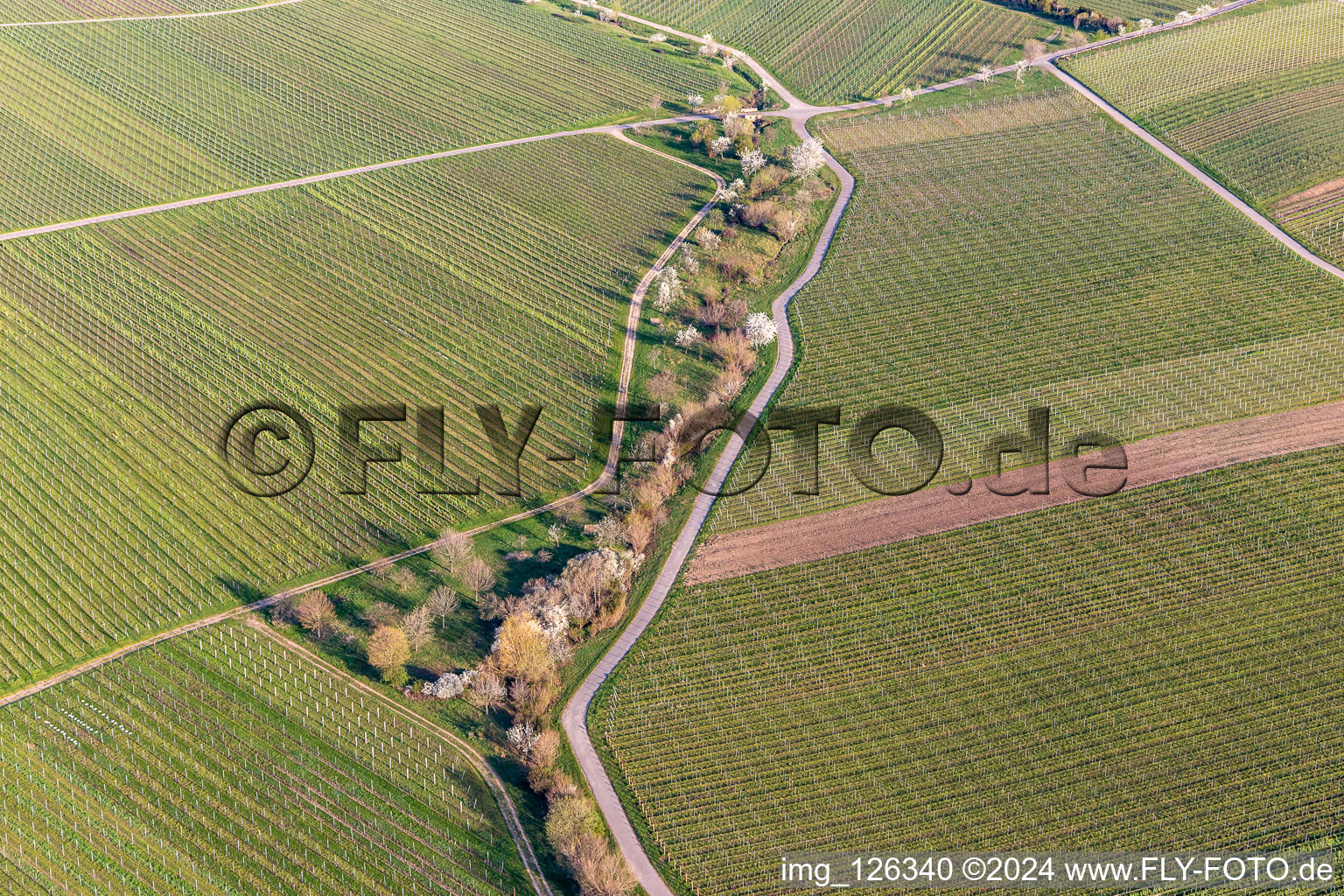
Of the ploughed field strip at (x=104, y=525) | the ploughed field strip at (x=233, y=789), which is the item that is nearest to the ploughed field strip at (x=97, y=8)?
the ploughed field strip at (x=104, y=525)

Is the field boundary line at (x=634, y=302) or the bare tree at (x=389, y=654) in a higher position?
the field boundary line at (x=634, y=302)

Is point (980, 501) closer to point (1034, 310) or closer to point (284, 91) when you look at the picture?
point (1034, 310)

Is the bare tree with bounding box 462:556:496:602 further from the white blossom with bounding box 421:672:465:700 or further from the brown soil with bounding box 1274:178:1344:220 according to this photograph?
the brown soil with bounding box 1274:178:1344:220

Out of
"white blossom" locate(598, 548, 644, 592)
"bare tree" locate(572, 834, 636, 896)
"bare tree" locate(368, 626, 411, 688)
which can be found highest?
"white blossom" locate(598, 548, 644, 592)

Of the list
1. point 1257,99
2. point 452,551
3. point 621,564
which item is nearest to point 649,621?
point 621,564

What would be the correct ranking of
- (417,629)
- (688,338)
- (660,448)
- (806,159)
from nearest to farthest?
(417,629) < (660,448) < (688,338) < (806,159)

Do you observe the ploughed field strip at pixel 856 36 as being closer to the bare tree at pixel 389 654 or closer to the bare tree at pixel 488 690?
the bare tree at pixel 488 690

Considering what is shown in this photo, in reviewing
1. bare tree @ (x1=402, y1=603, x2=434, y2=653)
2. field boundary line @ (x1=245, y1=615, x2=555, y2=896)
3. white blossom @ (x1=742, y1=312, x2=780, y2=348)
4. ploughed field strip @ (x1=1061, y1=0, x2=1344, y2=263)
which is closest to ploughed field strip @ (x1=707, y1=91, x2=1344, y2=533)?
white blossom @ (x1=742, y1=312, x2=780, y2=348)
